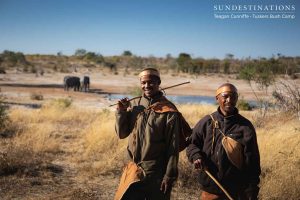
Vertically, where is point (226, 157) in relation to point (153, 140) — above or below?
below

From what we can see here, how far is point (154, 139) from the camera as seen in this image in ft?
10.3

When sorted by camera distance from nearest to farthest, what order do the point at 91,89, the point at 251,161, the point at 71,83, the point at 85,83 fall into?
the point at 251,161
the point at 71,83
the point at 85,83
the point at 91,89

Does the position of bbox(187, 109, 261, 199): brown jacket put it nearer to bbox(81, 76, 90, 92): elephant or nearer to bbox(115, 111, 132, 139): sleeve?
bbox(115, 111, 132, 139): sleeve

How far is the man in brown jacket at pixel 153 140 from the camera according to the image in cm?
314

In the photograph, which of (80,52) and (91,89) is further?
(80,52)

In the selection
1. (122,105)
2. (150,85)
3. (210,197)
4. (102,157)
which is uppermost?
(150,85)

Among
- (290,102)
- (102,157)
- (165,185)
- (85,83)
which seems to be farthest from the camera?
(85,83)

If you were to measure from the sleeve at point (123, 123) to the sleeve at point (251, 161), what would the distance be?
99 centimetres

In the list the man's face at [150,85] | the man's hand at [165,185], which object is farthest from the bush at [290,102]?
the man's hand at [165,185]

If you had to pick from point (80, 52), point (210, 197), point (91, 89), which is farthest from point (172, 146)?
point (80, 52)

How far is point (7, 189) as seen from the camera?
565 cm

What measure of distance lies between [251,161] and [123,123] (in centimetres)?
108

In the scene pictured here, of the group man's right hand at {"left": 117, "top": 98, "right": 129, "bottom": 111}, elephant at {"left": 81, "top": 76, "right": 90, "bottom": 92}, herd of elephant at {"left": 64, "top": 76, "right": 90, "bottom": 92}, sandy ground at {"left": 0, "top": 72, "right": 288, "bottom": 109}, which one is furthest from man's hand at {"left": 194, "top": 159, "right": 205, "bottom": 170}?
elephant at {"left": 81, "top": 76, "right": 90, "bottom": 92}

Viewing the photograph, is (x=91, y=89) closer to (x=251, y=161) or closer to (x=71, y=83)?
(x=71, y=83)
